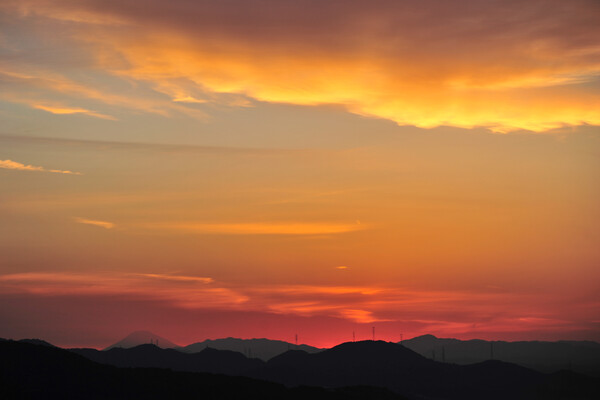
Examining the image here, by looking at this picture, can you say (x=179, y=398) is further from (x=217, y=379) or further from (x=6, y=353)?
(x=6, y=353)

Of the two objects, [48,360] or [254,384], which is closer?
[48,360]

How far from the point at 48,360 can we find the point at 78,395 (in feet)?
44.0

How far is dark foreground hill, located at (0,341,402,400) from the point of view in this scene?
12562cm

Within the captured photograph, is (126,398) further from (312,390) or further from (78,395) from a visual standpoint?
(312,390)

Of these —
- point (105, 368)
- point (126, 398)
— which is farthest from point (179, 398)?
point (105, 368)

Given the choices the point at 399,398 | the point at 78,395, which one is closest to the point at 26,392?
the point at 78,395

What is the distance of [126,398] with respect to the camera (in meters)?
129

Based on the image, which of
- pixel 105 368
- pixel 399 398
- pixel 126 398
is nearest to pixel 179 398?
pixel 126 398

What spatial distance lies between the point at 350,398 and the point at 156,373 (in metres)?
40.9

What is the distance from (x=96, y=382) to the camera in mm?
132625

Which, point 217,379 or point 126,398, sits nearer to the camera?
point 126,398

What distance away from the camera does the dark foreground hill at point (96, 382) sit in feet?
412

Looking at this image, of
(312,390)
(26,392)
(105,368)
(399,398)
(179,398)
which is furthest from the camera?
(399,398)

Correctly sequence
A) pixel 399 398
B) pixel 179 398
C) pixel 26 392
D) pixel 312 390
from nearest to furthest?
pixel 26 392 < pixel 179 398 < pixel 312 390 < pixel 399 398
